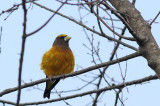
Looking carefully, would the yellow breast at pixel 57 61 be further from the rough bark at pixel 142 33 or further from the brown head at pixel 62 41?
the rough bark at pixel 142 33

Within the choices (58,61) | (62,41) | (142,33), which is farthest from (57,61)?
(142,33)

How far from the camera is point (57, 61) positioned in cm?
576

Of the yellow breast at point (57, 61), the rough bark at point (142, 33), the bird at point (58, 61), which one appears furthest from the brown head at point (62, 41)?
the rough bark at point (142, 33)

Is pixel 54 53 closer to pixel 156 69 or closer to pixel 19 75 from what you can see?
pixel 156 69

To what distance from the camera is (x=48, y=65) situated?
19.2ft

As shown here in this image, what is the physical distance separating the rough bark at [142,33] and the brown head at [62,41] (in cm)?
314

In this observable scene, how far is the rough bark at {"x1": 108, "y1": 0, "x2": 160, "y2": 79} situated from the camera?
2.73m

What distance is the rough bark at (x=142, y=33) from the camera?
2730 mm

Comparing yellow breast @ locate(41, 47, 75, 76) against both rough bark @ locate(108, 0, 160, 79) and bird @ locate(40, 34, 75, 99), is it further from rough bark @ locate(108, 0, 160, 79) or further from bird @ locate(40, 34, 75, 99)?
rough bark @ locate(108, 0, 160, 79)

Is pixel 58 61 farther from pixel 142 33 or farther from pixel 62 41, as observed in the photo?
pixel 142 33

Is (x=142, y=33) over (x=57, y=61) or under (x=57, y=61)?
under

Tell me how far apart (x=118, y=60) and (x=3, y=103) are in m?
1.69

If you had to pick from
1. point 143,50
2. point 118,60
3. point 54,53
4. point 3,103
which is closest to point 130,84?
point 118,60

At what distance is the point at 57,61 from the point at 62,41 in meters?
0.90
